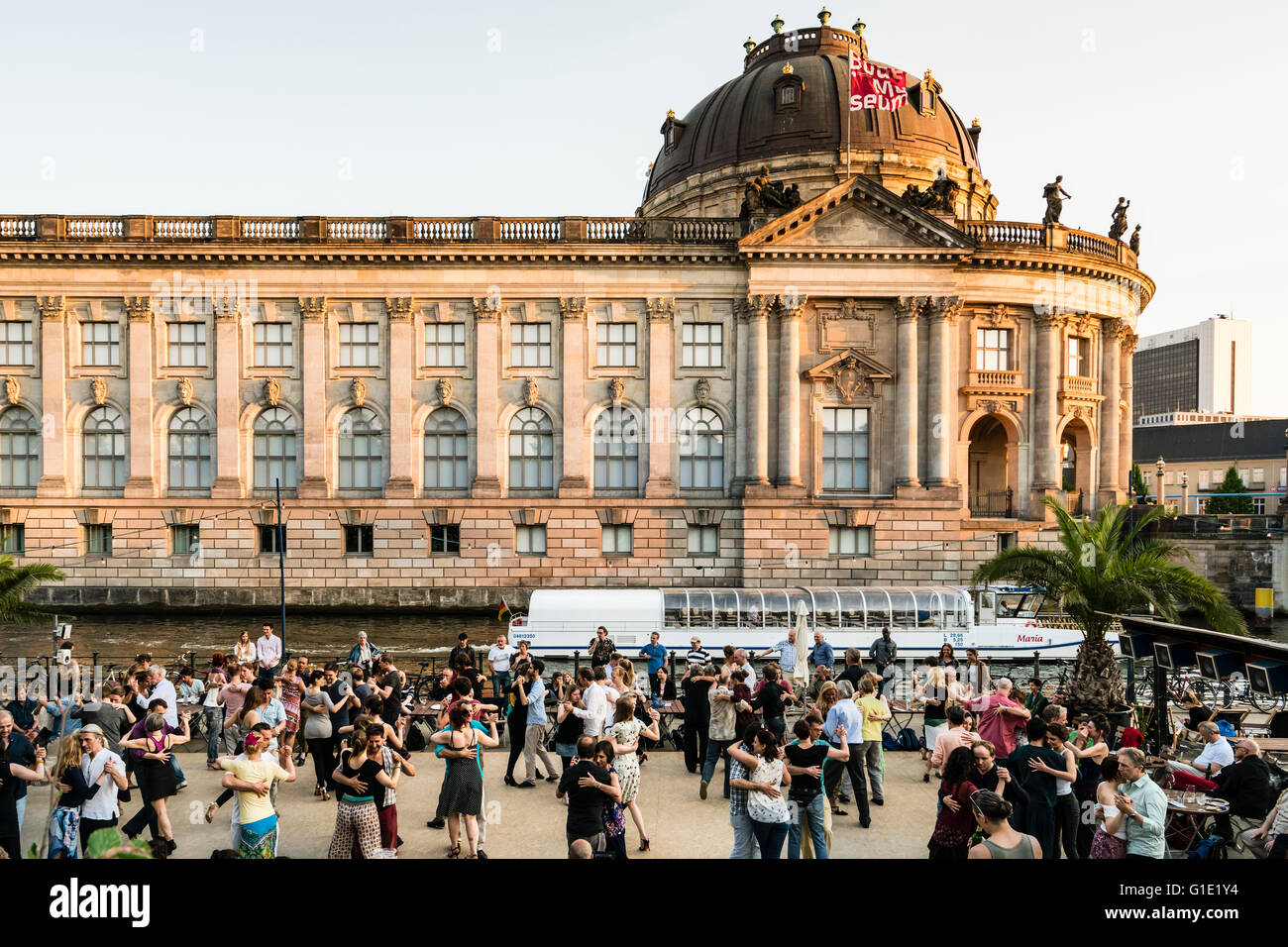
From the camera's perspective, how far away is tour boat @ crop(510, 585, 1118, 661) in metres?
27.4

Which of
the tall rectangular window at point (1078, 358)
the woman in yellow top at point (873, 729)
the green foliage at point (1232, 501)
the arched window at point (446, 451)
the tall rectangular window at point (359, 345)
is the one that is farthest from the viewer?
the green foliage at point (1232, 501)

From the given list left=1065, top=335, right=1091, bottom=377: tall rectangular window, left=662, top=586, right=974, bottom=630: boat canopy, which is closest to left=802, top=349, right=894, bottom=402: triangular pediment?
left=1065, top=335, right=1091, bottom=377: tall rectangular window

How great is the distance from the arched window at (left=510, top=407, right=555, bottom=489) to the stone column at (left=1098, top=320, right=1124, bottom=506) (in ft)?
95.7

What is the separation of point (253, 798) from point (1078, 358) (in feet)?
148

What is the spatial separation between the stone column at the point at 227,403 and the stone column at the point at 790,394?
25376 mm

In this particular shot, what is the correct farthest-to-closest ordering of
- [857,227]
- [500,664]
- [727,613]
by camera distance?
[857,227]
[727,613]
[500,664]

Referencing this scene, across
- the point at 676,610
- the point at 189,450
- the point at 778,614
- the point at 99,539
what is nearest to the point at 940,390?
the point at 778,614

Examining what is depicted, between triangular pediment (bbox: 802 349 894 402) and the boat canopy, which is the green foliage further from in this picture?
the boat canopy

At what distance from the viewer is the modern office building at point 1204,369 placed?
185500 millimetres

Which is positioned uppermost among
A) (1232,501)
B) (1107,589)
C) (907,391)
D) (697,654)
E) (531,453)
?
(907,391)

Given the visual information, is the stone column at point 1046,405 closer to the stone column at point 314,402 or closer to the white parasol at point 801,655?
the white parasol at point 801,655

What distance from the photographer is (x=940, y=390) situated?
3944 centimetres

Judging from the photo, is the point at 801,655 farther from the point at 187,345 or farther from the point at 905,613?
the point at 187,345

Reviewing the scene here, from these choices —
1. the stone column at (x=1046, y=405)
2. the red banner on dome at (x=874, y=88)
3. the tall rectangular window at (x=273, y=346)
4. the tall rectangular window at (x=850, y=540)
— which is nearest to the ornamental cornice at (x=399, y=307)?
the tall rectangular window at (x=273, y=346)
